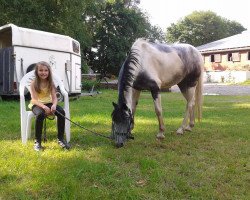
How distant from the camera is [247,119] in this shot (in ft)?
29.8

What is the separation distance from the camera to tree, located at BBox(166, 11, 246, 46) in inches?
2469

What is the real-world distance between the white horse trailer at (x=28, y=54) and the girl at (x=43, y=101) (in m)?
7.36

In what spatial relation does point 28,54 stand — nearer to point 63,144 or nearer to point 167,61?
point 167,61

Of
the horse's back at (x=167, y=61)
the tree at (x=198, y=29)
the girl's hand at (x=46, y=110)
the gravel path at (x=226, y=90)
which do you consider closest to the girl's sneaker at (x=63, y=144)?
the girl's hand at (x=46, y=110)

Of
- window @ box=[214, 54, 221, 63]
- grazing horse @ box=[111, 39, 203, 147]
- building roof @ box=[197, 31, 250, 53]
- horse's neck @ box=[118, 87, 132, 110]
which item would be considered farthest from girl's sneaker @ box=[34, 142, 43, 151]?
window @ box=[214, 54, 221, 63]

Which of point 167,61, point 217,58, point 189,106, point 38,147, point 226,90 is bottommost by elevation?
point 38,147

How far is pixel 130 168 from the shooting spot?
4.45 meters

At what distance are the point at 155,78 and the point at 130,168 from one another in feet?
7.04

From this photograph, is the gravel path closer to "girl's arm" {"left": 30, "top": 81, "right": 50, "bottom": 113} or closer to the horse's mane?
the horse's mane

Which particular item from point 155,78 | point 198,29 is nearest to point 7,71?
point 155,78

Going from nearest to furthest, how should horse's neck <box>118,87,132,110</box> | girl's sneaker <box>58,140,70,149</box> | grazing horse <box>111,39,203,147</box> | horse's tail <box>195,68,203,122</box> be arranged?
girl's sneaker <box>58,140,70,149</box>
grazing horse <box>111,39,203,147</box>
horse's neck <box>118,87,132,110</box>
horse's tail <box>195,68,203,122</box>

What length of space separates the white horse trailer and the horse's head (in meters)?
7.86

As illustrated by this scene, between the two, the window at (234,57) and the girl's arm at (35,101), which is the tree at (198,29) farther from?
the girl's arm at (35,101)

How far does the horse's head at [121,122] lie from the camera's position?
18.0 feet
